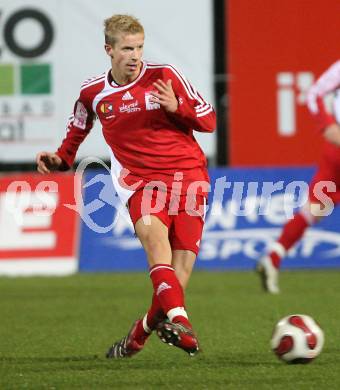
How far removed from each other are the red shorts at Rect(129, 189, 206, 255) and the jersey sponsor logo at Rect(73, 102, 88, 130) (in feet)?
2.17

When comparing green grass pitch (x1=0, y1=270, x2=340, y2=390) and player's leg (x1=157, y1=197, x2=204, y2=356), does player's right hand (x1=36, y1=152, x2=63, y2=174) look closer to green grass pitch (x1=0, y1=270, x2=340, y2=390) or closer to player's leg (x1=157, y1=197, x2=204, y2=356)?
player's leg (x1=157, y1=197, x2=204, y2=356)

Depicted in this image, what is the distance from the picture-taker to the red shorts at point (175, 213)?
6617 mm

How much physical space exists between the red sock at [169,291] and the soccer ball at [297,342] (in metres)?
0.57

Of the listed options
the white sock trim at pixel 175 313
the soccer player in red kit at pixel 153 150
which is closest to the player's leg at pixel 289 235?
the soccer player in red kit at pixel 153 150

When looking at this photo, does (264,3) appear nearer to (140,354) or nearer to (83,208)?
(83,208)

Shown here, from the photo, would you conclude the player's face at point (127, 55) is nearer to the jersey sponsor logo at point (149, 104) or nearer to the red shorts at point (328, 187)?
the jersey sponsor logo at point (149, 104)

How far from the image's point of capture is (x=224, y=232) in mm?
13766

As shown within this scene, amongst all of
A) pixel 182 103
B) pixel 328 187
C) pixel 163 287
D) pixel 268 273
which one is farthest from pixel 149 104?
pixel 268 273

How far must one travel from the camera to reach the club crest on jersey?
22.2ft

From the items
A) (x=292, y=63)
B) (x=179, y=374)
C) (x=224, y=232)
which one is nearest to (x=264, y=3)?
(x=292, y=63)

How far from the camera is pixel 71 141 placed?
716 cm

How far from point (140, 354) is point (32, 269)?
660cm

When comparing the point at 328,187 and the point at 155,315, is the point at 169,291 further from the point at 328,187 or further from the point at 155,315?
the point at 328,187

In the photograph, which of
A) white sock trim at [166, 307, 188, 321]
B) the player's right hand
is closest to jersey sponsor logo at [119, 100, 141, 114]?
the player's right hand
